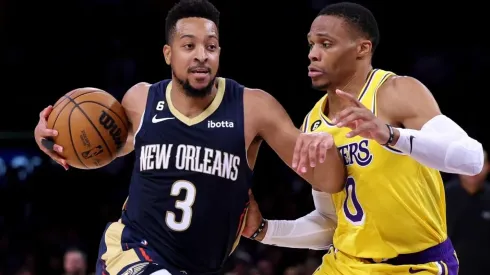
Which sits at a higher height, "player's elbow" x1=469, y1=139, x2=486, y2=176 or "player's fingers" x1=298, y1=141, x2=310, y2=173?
"player's fingers" x1=298, y1=141, x2=310, y2=173

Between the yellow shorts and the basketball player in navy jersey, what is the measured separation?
341 millimetres

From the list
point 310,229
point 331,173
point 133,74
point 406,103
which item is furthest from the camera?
point 133,74

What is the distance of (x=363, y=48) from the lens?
3.74m

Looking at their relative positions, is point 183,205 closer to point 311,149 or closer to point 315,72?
point 311,149

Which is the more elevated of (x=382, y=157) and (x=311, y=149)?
(x=311, y=149)

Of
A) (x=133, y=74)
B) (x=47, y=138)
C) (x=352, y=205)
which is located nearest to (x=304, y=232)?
(x=352, y=205)

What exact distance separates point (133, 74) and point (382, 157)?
21.1 ft

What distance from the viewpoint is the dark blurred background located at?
8273 millimetres

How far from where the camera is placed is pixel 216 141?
349 centimetres

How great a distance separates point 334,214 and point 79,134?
1.32 meters

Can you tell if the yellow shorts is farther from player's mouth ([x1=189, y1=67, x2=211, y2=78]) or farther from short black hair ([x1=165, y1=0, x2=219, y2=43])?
short black hair ([x1=165, y1=0, x2=219, y2=43])

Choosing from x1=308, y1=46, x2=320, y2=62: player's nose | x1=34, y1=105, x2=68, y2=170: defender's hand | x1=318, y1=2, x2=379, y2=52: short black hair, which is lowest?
x1=34, y1=105, x2=68, y2=170: defender's hand

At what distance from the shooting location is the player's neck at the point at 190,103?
3584 millimetres

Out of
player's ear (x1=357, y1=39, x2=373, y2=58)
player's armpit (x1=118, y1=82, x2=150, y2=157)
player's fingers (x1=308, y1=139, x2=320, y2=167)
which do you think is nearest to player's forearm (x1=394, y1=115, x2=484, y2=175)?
player's fingers (x1=308, y1=139, x2=320, y2=167)
